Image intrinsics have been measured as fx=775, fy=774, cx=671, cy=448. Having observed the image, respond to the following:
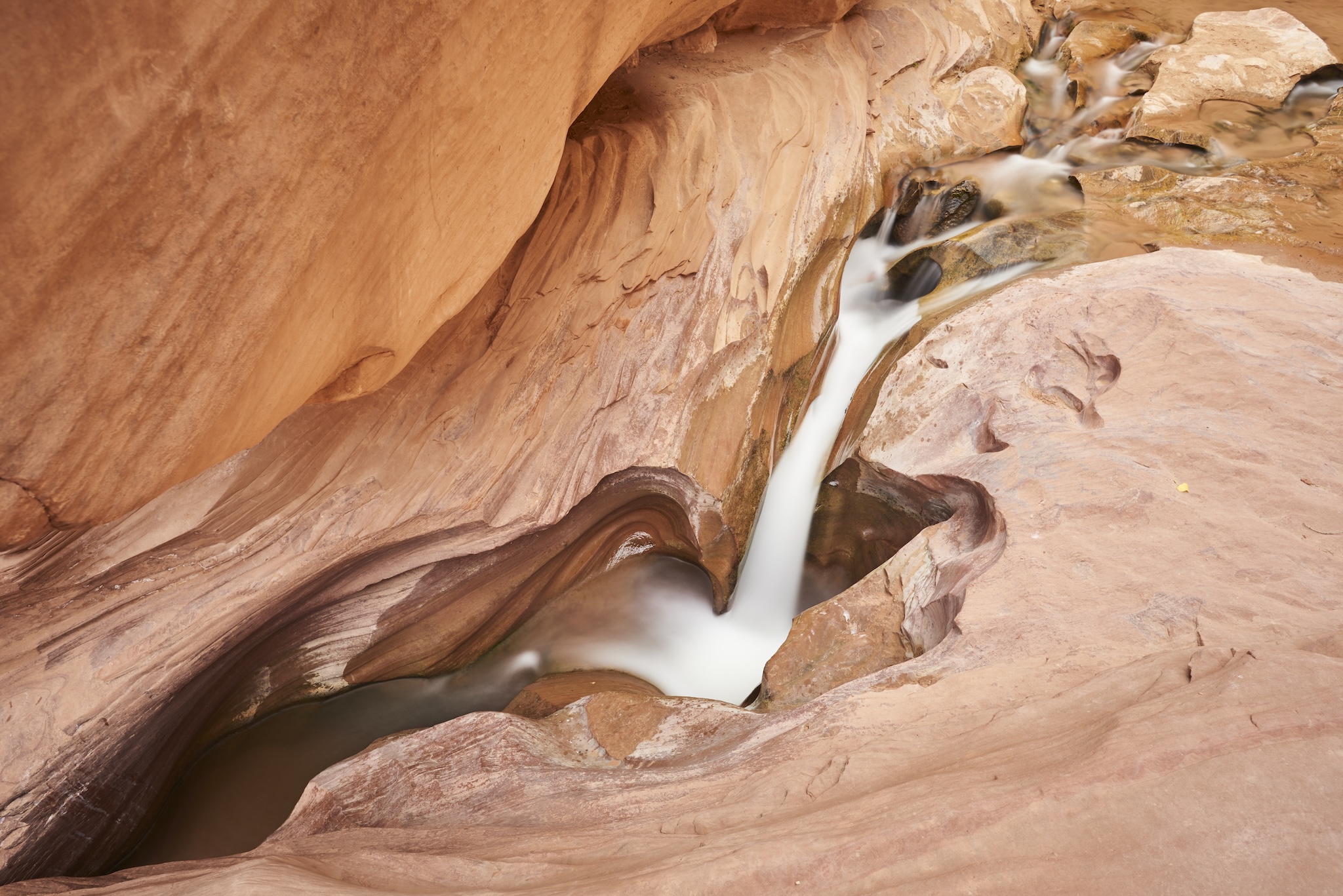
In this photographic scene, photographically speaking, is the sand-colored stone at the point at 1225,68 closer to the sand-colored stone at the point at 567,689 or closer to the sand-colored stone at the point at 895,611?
the sand-colored stone at the point at 895,611

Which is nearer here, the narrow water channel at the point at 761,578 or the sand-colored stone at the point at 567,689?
the narrow water channel at the point at 761,578

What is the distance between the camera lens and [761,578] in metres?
5.09

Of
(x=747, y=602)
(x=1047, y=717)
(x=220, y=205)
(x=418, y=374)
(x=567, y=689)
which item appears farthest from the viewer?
(x=747, y=602)

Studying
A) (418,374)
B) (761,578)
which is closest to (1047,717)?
(761,578)

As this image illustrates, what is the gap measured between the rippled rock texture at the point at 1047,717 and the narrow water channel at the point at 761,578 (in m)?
A: 0.72

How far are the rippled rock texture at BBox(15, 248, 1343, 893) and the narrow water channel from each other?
0.72 meters

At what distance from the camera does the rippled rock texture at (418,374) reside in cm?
249

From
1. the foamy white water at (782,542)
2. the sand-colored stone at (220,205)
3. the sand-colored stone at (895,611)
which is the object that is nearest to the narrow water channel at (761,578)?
the foamy white water at (782,542)

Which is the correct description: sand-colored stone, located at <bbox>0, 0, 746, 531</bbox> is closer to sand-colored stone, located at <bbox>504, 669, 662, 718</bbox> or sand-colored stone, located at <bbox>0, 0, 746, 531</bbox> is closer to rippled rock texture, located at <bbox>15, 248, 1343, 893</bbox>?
rippled rock texture, located at <bbox>15, 248, 1343, 893</bbox>

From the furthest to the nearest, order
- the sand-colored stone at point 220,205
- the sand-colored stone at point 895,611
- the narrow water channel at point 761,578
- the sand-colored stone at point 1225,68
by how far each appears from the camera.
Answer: the sand-colored stone at point 1225,68, the narrow water channel at point 761,578, the sand-colored stone at point 895,611, the sand-colored stone at point 220,205

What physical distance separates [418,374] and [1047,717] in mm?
3491

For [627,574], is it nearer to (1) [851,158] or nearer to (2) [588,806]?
(2) [588,806]

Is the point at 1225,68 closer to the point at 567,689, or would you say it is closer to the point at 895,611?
the point at 895,611

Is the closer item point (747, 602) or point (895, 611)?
point (895, 611)
